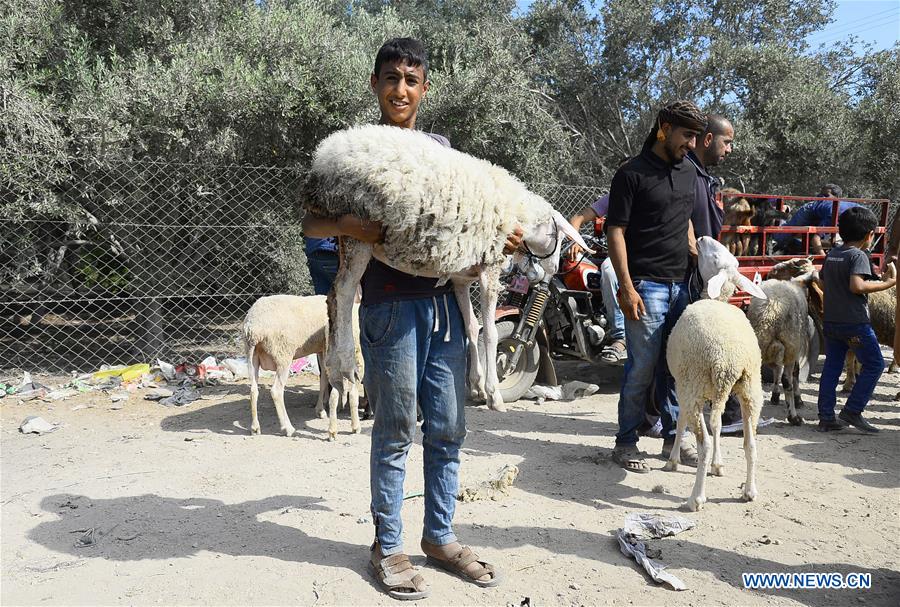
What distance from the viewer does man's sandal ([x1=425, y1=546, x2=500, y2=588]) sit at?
2877mm

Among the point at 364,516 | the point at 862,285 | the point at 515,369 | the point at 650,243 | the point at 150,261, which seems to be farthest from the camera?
the point at 150,261

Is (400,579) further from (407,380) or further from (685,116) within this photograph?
(685,116)

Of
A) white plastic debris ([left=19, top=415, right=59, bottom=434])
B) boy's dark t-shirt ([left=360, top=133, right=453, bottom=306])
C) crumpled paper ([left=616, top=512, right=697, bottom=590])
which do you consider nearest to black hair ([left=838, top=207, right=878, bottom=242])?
crumpled paper ([left=616, top=512, right=697, bottom=590])

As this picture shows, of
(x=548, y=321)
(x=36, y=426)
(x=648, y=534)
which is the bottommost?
(x=36, y=426)

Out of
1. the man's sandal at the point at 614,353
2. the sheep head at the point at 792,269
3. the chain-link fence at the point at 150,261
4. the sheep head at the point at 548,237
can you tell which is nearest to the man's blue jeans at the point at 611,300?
the man's sandal at the point at 614,353

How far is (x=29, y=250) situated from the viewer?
697 centimetres

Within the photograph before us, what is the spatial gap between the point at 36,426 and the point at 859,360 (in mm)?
6975

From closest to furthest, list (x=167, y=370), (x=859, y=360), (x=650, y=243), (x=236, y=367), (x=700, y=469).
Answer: (x=700, y=469), (x=650, y=243), (x=859, y=360), (x=167, y=370), (x=236, y=367)

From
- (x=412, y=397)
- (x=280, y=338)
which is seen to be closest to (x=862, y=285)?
(x=412, y=397)

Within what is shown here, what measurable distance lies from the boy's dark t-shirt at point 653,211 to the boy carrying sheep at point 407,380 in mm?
1741

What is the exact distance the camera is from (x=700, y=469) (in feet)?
12.6

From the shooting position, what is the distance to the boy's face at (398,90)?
2.78 meters

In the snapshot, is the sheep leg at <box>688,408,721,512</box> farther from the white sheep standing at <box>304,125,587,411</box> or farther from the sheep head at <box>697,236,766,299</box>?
the white sheep standing at <box>304,125,587,411</box>

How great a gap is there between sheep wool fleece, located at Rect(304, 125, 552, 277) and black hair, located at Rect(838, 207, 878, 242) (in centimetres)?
406
